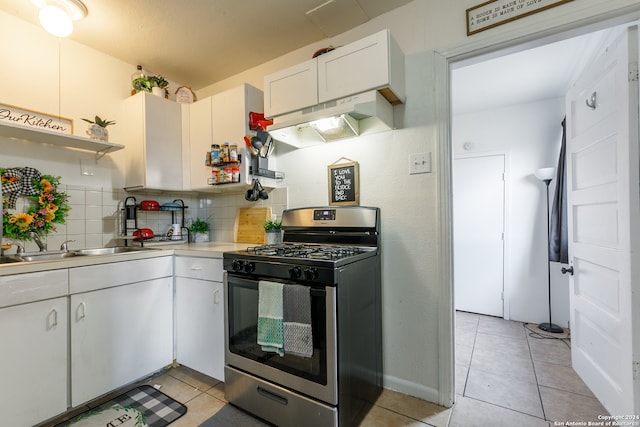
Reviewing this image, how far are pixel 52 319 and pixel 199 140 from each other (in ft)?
5.14

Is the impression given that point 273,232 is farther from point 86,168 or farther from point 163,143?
point 86,168

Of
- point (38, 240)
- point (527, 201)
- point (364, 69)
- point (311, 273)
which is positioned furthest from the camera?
point (527, 201)

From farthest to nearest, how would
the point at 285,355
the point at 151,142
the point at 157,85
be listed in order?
1. the point at 157,85
2. the point at 151,142
3. the point at 285,355

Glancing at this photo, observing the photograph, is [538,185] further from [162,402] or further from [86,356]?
[86,356]

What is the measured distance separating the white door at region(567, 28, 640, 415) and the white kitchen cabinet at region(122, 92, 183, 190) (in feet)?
9.58

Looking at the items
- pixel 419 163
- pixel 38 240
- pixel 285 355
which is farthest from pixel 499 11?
pixel 38 240

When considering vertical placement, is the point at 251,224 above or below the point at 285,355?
above

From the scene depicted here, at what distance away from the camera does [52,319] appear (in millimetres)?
1434

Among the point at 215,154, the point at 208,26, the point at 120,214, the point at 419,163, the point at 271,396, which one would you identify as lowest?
the point at 271,396

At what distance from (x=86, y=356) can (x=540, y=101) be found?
14.4 feet

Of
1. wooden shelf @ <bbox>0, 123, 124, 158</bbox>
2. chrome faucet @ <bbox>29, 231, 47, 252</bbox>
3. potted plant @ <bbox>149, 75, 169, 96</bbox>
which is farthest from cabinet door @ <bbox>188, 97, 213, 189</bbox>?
chrome faucet @ <bbox>29, 231, 47, 252</bbox>

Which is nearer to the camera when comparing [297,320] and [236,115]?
[297,320]

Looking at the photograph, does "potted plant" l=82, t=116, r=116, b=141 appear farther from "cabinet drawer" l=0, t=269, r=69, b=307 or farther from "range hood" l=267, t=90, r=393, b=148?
"range hood" l=267, t=90, r=393, b=148

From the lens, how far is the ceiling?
1751 mm
